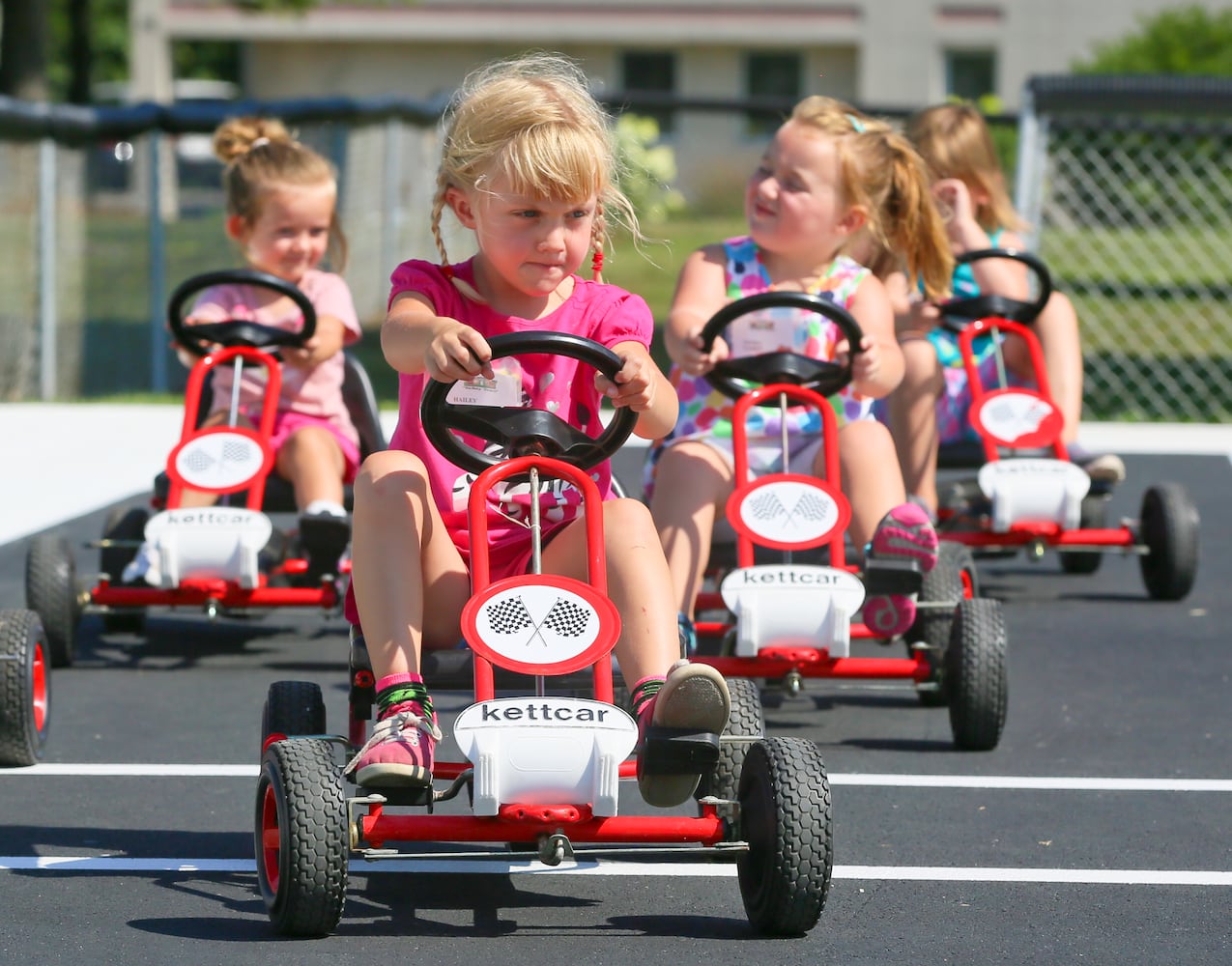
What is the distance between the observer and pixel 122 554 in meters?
5.67

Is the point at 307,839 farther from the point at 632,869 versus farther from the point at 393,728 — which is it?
the point at 632,869

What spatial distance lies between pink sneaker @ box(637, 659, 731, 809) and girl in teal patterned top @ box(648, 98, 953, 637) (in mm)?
1609

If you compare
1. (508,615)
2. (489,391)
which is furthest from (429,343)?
(508,615)

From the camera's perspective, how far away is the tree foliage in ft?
96.3

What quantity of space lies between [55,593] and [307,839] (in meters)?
2.50

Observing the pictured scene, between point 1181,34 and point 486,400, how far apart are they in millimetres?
28696

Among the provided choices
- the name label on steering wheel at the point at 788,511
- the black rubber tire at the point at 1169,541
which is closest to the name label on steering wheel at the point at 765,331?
the name label on steering wheel at the point at 788,511

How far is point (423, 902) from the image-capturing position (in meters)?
3.52

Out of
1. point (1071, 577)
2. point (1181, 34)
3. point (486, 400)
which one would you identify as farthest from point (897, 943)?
point (1181, 34)

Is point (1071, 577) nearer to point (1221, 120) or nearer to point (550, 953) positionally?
point (550, 953)

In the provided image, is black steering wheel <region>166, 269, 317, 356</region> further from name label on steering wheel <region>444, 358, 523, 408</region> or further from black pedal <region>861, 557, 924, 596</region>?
name label on steering wheel <region>444, 358, 523, 408</region>

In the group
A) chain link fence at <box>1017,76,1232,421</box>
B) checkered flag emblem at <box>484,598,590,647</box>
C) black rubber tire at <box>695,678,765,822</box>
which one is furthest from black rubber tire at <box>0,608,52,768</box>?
chain link fence at <box>1017,76,1232,421</box>

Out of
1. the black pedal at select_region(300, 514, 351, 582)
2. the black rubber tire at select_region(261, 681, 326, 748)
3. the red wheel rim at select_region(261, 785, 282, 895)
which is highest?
the black pedal at select_region(300, 514, 351, 582)

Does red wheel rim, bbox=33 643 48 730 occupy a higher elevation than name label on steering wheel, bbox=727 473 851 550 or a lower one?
lower
